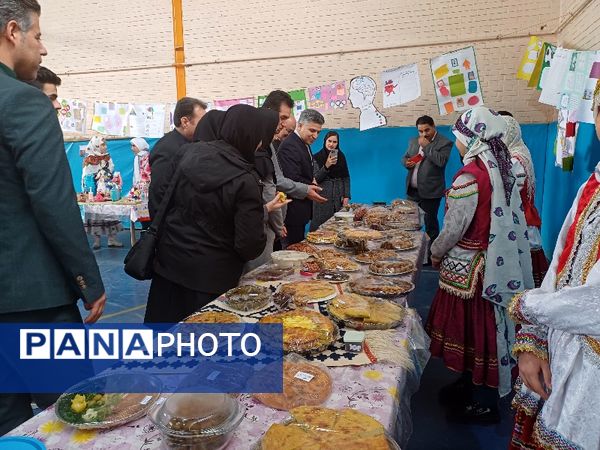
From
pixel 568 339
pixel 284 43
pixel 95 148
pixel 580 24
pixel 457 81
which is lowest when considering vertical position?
pixel 568 339

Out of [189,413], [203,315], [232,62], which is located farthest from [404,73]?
[189,413]

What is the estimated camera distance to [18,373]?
5.17 feet

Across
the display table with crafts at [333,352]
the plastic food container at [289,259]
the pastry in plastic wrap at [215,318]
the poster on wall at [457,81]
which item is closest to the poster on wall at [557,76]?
the poster on wall at [457,81]

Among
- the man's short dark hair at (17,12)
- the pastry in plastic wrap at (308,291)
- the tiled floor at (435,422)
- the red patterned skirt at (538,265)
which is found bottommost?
the tiled floor at (435,422)

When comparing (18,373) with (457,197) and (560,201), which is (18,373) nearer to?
(457,197)

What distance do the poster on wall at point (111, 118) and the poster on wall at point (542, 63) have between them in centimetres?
678

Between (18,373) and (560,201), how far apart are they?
524 cm

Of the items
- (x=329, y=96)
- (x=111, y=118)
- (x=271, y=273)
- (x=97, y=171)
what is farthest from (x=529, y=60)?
(x=111, y=118)

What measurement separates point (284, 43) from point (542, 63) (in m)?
4.07

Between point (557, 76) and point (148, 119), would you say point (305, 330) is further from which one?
point (148, 119)

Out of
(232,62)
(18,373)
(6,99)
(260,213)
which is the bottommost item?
(18,373)

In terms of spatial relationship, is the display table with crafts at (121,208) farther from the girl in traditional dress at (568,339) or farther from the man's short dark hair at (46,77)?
the girl in traditional dress at (568,339)

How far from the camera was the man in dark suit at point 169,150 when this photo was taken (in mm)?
2617

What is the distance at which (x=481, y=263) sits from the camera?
2.30 m
